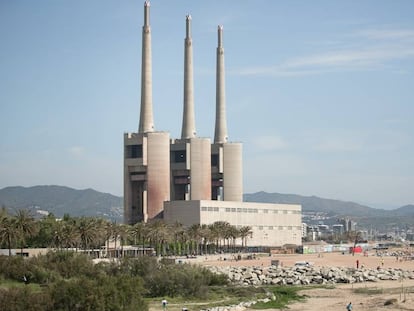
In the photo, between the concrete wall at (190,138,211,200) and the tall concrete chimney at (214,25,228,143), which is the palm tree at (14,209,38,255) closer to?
the concrete wall at (190,138,211,200)

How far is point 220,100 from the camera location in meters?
176

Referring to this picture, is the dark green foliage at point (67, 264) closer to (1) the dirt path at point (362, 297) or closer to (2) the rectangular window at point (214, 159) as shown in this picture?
(1) the dirt path at point (362, 297)

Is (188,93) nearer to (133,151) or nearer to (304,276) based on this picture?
(133,151)

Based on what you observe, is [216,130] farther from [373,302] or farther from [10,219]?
[373,302]

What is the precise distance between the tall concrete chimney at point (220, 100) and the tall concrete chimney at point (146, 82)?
17669 mm

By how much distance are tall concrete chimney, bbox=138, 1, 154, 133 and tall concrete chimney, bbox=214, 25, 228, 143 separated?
1767cm

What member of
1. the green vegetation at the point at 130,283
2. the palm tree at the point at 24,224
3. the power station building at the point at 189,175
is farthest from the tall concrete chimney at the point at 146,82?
the green vegetation at the point at 130,283

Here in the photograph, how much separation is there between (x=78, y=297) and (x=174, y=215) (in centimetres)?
10773

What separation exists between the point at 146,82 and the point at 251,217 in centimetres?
3430

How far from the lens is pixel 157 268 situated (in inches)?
2977

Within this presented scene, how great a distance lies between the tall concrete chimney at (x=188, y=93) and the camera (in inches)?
6713

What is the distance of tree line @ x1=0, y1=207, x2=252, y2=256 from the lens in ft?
312

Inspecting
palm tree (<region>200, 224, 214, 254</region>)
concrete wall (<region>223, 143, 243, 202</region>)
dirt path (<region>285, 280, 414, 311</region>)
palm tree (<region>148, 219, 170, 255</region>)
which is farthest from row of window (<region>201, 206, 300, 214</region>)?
dirt path (<region>285, 280, 414, 311</region>)

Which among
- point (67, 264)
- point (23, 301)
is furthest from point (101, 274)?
point (23, 301)
